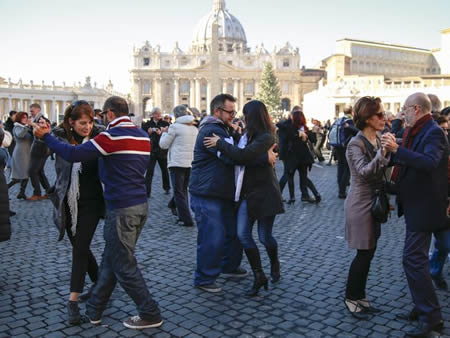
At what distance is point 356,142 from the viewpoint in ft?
12.6

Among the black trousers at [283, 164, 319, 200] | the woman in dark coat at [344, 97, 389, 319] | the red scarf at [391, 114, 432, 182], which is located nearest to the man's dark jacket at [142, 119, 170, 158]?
the black trousers at [283, 164, 319, 200]

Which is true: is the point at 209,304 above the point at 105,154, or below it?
below

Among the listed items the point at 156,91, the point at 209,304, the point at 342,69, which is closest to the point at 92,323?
the point at 209,304

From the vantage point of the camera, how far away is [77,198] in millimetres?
3832

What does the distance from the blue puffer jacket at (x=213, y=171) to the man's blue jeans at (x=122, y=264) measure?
2.85 ft

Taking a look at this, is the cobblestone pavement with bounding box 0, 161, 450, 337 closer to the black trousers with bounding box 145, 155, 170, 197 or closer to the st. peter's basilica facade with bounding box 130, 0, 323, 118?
the black trousers with bounding box 145, 155, 170, 197

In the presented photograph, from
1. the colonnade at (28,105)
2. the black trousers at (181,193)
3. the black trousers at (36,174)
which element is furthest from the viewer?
the colonnade at (28,105)

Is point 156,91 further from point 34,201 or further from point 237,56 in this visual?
point 34,201

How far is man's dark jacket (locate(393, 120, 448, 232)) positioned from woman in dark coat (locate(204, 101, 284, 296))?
1.17 metres

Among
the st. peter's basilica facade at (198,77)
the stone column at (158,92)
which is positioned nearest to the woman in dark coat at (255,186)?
the st. peter's basilica facade at (198,77)

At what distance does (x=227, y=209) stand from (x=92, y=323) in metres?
1.60

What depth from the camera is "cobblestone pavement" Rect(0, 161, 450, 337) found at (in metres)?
3.71

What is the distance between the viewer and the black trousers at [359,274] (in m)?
3.89

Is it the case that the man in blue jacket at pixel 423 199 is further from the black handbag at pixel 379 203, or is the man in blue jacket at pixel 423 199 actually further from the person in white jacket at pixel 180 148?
the person in white jacket at pixel 180 148
